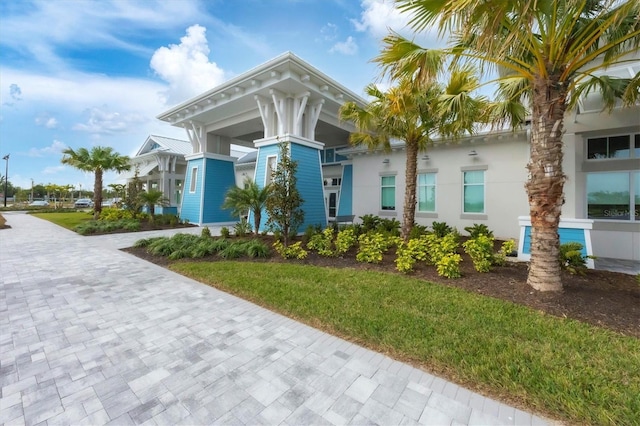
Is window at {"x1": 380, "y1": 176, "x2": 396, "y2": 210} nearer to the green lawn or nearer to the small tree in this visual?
the small tree

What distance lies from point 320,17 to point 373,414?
1139 centimetres

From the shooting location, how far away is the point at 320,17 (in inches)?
383

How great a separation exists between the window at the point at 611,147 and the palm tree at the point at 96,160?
26.0 m

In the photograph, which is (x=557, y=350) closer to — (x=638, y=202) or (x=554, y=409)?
(x=554, y=409)

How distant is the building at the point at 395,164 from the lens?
28.6 ft

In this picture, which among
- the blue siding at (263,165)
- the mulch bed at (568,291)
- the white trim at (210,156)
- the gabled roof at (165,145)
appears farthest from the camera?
the gabled roof at (165,145)

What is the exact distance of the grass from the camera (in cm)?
249

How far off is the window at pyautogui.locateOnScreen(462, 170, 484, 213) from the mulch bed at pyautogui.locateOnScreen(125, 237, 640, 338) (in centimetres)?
519

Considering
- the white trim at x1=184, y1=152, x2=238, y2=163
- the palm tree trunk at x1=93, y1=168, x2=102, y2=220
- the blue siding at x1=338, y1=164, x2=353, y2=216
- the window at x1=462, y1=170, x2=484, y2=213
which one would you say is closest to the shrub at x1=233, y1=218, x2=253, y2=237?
the blue siding at x1=338, y1=164, x2=353, y2=216

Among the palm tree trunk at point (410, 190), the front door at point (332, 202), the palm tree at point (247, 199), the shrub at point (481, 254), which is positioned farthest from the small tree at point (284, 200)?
the front door at point (332, 202)

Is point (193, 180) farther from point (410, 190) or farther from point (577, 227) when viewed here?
point (577, 227)

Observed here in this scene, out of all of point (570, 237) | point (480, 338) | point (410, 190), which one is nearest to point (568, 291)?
point (480, 338)

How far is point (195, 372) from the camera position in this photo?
2893 mm

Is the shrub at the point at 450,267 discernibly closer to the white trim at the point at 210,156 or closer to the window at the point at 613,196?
the window at the point at 613,196
